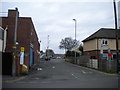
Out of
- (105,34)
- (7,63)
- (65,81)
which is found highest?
(105,34)

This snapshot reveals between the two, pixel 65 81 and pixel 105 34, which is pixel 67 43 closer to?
pixel 105 34

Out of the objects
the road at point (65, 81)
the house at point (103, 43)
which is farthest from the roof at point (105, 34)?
the road at point (65, 81)

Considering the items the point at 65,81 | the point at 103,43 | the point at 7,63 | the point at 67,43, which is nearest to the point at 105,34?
the point at 103,43

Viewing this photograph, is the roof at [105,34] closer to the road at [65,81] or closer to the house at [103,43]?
the house at [103,43]

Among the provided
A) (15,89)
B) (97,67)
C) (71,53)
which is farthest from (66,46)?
(15,89)

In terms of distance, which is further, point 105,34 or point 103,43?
point 105,34

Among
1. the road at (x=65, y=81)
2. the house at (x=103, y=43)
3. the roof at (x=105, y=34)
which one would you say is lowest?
the road at (x=65, y=81)

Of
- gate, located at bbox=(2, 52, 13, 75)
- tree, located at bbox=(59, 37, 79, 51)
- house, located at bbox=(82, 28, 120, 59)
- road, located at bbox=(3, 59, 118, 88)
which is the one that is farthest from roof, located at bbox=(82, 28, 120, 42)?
tree, located at bbox=(59, 37, 79, 51)

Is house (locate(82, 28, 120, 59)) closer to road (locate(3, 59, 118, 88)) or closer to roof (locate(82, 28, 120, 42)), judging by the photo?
roof (locate(82, 28, 120, 42))

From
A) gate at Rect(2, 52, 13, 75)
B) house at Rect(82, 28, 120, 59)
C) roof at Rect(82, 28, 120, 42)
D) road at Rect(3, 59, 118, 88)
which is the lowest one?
road at Rect(3, 59, 118, 88)

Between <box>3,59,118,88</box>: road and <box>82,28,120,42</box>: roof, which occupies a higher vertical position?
<box>82,28,120,42</box>: roof

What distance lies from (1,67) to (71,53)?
47.9 m

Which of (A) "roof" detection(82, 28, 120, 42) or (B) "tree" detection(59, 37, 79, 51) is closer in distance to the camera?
(A) "roof" detection(82, 28, 120, 42)

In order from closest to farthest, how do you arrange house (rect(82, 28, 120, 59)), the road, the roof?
the road, house (rect(82, 28, 120, 59)), the roof
